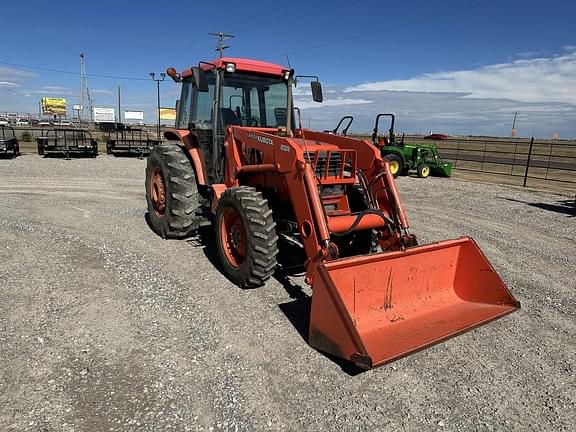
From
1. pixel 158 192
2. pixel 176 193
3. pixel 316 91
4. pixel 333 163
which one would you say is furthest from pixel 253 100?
pixel 158 192

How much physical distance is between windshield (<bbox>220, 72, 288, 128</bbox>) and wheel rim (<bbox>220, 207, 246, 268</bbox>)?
162cm

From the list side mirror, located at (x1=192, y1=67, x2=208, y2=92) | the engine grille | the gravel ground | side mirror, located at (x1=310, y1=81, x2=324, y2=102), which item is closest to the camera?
the gravel ground

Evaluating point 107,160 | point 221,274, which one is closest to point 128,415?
point 221,274

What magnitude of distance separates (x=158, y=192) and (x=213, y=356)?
4.06 m

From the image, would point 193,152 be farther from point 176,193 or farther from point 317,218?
point 317,218

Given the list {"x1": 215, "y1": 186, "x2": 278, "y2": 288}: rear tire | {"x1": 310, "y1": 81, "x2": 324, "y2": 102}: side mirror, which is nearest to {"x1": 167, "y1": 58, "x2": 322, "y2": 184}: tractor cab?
{"x1": 310, "y1": 81, "x2": 324, "y2": 102}: side mirror

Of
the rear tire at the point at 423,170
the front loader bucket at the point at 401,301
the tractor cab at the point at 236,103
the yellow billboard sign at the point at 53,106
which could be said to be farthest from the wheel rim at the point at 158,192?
the yellow billboard sign at the point at 53,106

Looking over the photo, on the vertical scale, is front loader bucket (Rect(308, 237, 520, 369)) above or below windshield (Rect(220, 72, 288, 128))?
below

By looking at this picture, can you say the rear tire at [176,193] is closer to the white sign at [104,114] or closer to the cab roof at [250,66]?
the cab roof at [250,66]

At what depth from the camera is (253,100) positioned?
6355mm

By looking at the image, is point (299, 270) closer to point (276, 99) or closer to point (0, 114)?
point (276, 99)

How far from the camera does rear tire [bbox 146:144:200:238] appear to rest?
6.20m

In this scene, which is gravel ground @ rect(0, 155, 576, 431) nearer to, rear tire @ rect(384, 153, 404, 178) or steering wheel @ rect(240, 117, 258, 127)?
steering wheel @ rect(240, 117, 258, 127)

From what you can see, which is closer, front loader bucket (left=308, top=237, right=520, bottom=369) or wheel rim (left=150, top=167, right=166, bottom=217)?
front loader bucket (left=308, top=237, right=520, bottom=369)
